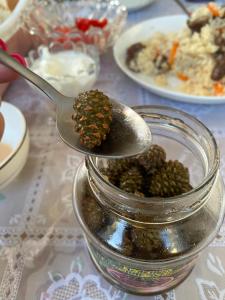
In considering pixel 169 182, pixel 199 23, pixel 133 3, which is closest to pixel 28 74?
pixel 169 182

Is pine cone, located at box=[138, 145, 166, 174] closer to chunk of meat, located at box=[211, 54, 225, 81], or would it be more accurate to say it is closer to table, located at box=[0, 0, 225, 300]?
table, located at box=[0, 0, 225, 300]

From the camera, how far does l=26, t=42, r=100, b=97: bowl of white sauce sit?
771 mm

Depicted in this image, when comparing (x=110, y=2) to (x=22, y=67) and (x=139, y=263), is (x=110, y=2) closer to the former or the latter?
(x=22, y=67)

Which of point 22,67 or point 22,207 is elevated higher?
point 22,67

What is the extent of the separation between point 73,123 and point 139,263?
0.63ft

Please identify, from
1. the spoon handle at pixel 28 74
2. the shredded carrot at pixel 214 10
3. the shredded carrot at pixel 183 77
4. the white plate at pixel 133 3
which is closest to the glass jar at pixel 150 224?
the spoon handle at pixel 28 74

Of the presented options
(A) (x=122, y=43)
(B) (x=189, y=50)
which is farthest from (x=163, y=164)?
(A) (x=122, y=43)

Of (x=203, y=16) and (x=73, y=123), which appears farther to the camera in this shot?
(x=203, y=16)

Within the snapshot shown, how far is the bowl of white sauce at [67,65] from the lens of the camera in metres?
0.77

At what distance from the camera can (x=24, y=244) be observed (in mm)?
514

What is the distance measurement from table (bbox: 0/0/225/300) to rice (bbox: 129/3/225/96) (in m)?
0.10

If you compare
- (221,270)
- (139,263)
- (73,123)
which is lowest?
(221,270)

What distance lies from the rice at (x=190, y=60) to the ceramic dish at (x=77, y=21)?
0.13m

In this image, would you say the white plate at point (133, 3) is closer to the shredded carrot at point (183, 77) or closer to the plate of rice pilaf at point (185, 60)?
the plate of rice pilaf at point (185, 60)
